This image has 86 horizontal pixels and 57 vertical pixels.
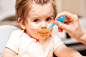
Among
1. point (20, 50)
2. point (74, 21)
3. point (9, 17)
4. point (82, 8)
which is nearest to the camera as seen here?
point (74, 21)

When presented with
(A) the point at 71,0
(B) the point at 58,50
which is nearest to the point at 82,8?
Result: (A) the point at 71,0

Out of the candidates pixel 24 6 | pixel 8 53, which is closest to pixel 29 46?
pixel 8 53

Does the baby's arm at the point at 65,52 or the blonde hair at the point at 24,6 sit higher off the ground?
the blonde hair at the point at 24,6

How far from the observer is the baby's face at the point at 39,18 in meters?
0.51

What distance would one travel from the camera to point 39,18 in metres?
0.52

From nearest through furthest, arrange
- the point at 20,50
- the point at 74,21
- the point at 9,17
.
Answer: the point at 74,21 < the point at 20,50 < the point at 9,17

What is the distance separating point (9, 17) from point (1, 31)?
0.63 meters

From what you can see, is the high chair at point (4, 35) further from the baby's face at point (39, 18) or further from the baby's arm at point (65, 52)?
the baby's arm at point (65, 52)

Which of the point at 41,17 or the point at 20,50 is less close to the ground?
the point at 41,17

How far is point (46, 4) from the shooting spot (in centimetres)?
53

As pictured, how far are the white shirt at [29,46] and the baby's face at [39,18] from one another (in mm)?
83

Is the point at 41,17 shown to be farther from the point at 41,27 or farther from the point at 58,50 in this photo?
the point at 58,50

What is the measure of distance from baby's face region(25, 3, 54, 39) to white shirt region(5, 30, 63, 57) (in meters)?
0.08

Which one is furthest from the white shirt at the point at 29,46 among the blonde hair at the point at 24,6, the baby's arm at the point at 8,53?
the blonde hair at the point at 24,6
